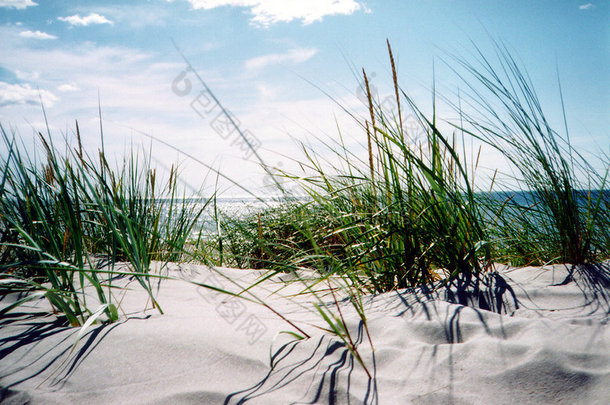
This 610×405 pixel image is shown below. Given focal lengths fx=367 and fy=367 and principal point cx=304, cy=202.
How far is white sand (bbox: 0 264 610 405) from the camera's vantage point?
32.4 inches

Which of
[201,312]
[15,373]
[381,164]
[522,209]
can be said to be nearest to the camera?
[15,373]

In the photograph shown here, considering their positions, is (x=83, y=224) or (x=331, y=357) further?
(x=83, y=224)

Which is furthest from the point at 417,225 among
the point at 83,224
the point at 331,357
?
the point at 83,224

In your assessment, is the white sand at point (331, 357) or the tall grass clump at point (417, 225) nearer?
the white sand at point (331, 357)

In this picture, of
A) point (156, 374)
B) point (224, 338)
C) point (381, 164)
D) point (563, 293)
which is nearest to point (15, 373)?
point (156, 374)

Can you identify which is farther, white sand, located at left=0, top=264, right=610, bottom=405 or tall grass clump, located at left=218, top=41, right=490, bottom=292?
Answer: tall grass clump, located at left=218, top=41, right=490, bottom=292

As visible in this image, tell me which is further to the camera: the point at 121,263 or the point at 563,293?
the point at 121,263

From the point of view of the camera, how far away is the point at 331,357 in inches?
38.7

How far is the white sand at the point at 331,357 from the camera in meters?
0.82

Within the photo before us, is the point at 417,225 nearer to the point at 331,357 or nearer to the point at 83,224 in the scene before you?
the point at 331,357

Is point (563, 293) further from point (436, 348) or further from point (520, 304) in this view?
point (436, 348)

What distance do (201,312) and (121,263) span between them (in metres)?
1.07

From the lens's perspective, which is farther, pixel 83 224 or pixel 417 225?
pixel 83 224

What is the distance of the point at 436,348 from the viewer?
0.97 metres
